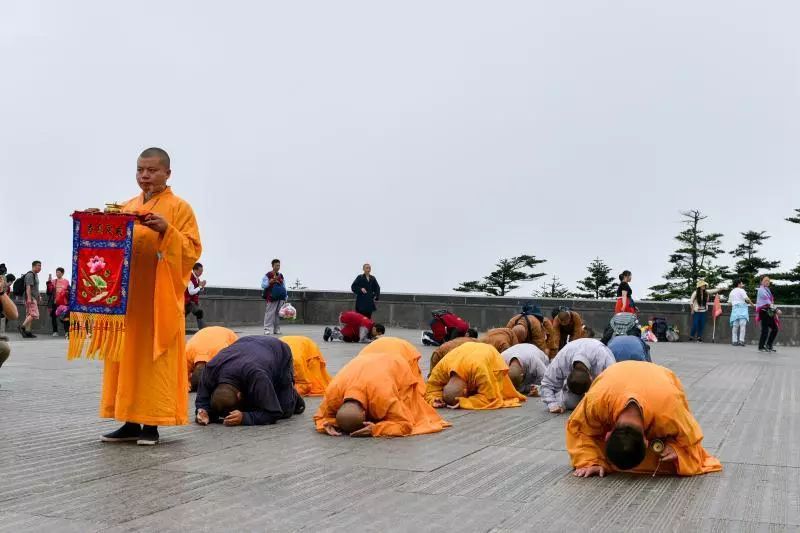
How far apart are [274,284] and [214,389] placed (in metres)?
11.6

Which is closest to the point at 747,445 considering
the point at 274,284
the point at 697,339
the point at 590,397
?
the point at 590,397

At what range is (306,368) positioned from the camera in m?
10.6

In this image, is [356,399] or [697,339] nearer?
[356,399]

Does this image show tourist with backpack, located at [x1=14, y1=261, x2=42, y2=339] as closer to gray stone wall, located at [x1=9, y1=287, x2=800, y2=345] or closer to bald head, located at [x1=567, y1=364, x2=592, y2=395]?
gray stone wall, located at [x1=9, y1=287, x2=800, y2=345]

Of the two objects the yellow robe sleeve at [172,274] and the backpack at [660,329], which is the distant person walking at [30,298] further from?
the backpack at [660,329]

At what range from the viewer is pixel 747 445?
7355 mm

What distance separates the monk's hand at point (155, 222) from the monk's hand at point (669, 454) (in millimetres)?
3690

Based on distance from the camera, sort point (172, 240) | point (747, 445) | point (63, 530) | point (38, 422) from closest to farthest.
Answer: point (63, 530)
point (172, 240)
point (747, 445)
point (38, 422)

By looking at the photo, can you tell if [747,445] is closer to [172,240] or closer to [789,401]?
[789,401]

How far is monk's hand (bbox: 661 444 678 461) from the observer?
5805 millimetres

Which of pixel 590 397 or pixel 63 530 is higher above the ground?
pixel 590 397

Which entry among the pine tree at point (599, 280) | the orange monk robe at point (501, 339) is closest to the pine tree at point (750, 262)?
the pine tree at point (599, 280)

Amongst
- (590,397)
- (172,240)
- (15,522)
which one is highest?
(172,240)

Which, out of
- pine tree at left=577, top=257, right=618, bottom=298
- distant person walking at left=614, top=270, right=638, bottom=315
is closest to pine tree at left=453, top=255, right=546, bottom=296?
pine tree at left=577, top=257, right=618, bottom=298
